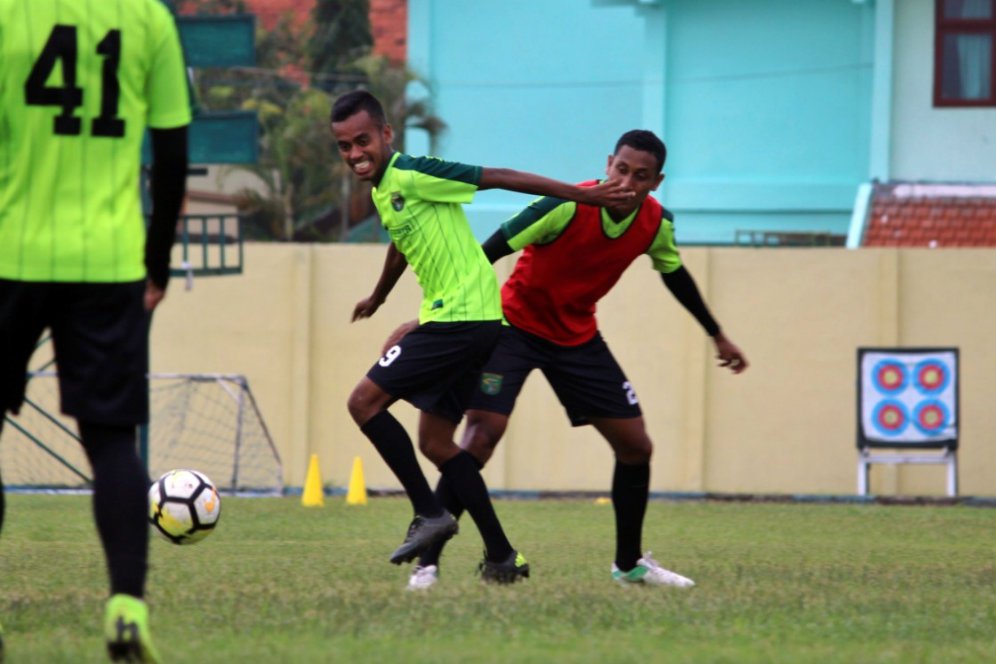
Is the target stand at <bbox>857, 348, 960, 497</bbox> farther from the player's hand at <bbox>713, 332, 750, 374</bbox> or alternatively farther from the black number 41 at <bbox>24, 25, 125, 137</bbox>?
the black number 41 at <bbox>24, 25, 125, 137</bbox>

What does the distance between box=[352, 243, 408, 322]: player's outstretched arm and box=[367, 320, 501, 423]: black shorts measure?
1.49ft

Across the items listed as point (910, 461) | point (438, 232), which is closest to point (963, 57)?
point (910, 461)

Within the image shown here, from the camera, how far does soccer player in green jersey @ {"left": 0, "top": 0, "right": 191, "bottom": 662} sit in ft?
15.1

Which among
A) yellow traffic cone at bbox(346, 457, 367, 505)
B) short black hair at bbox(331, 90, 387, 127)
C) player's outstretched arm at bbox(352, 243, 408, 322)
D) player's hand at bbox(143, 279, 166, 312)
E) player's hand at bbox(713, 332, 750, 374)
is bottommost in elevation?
yellow traffic cone at bbox(346, 457, 367, 505)

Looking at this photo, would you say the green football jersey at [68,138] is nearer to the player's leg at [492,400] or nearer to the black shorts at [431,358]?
the black shorts at [431,358]

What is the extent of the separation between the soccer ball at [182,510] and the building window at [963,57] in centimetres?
2076

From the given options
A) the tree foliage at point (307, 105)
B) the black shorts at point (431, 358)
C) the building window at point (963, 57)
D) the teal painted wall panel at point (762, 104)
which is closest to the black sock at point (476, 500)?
the black shorts at point (431, 358)

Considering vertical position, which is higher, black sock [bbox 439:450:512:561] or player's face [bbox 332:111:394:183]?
player's face [bbox 332:111:394:183]

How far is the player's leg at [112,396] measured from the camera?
15.1 ft

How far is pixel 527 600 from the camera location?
20.0 feet

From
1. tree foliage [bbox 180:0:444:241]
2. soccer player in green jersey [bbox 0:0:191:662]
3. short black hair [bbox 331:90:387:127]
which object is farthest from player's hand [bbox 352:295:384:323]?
tree foliage [bbox 180:0:444:241]

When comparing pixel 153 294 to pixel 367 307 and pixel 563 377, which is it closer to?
pixel 367 307

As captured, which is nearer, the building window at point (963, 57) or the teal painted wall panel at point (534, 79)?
the building window at point (963, 57)

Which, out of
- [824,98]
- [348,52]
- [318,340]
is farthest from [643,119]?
[318,340]
